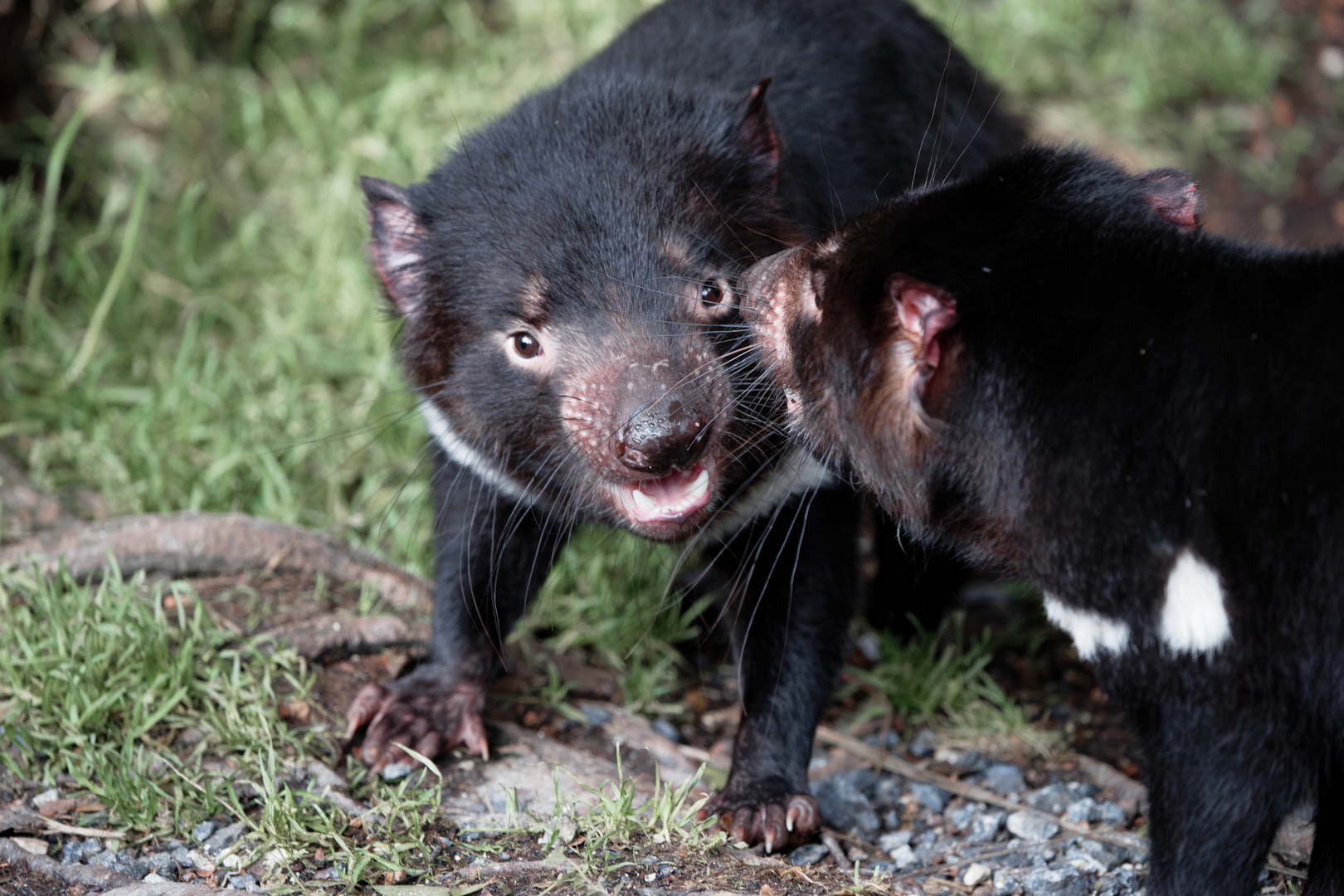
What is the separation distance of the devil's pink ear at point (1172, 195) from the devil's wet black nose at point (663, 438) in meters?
0.94

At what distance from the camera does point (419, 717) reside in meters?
3.24

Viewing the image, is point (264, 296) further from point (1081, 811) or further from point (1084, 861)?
point (1084, 861)

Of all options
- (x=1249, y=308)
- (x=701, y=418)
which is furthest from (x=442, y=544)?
(x=1249, y=308)

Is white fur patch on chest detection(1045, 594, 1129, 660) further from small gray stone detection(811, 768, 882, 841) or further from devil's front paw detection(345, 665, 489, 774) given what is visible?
devil's front paw detection(345, 665, 489, 774)

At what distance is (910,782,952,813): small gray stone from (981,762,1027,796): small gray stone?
0.12 meters

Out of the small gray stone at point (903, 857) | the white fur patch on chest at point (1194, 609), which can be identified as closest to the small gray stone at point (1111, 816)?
the small gray stone at point (903, 857)

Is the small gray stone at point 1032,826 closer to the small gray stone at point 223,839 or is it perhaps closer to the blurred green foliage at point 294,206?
the blurred green foliage at point 294,206

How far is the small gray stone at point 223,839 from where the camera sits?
9.00ft

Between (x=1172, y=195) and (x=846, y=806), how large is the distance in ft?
5.30

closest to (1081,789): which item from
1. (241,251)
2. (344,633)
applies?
(344,633)

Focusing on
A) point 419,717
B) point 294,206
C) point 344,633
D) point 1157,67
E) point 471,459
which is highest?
point 1157,67

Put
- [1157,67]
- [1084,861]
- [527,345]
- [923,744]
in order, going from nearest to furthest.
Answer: [1084,861], [527,345], [923,744], [1157,67]

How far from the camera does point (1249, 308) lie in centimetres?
221

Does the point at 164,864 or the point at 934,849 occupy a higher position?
the point at 934,849
